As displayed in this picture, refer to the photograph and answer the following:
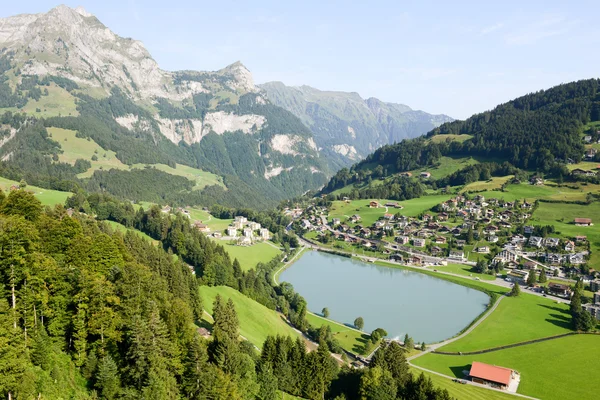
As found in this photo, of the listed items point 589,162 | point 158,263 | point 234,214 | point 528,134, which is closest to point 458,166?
point 528,134

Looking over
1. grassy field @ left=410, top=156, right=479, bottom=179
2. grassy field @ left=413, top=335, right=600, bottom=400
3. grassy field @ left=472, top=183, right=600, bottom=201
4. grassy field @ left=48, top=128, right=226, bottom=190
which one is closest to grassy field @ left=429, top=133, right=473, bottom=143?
grassy field @ left=410, top=156, right=479, bottom=179

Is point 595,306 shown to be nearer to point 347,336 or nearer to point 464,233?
point 347,336

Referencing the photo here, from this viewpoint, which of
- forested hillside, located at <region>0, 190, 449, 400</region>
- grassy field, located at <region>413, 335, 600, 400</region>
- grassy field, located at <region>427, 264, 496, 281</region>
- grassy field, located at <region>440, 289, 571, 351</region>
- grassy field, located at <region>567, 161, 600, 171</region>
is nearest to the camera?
forested hillside, located at <region>0, 190, 449, 400</region>

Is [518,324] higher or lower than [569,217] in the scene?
lower

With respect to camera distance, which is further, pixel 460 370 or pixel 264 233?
pixel 264 233

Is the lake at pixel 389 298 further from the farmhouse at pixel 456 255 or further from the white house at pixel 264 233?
the white house at pixel 264 233

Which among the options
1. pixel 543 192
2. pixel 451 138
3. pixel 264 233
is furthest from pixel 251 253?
pixel 451 138

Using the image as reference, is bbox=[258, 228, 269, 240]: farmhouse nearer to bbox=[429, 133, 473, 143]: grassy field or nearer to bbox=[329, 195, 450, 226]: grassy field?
bbox=[329, 195, 450, 226]: grassy field
